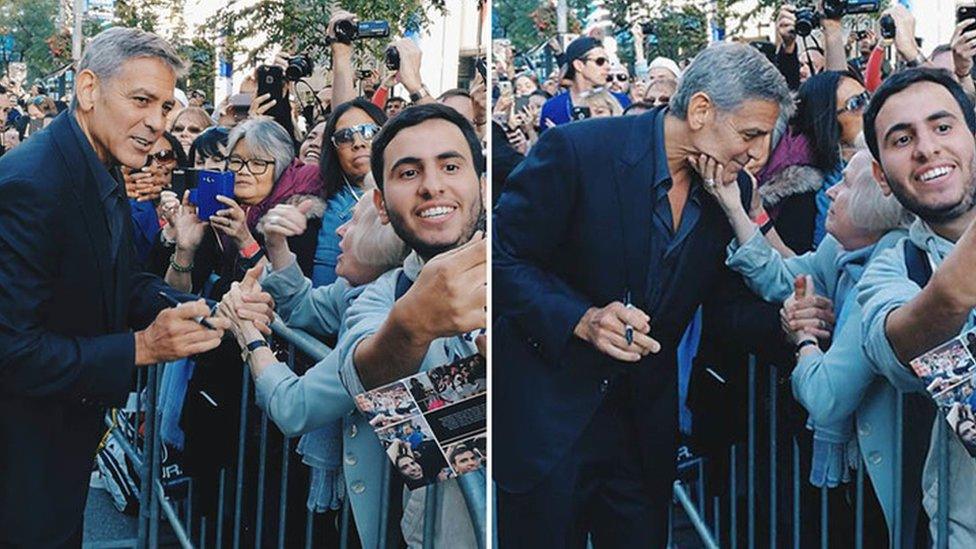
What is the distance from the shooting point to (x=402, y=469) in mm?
2004

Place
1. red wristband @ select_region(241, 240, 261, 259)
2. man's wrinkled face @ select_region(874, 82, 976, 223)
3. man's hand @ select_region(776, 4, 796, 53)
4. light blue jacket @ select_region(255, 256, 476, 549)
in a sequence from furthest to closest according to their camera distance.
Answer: man's hand @ select_region(776, 4, 796, 53)
red wristband @ select_region(241, 240, 261, 259)
light blue jacket @ select_region(255, 256, 476, 549)
man's wrinkled face @ select_region(874, 82, 976, 223)

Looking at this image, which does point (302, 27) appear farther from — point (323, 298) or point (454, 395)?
point (454, 395)

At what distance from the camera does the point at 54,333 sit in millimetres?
2188

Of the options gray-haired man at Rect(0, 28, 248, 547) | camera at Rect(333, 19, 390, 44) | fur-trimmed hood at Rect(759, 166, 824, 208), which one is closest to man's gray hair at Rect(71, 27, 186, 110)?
gray-haired man at Rect(0, 28, 248, 547)

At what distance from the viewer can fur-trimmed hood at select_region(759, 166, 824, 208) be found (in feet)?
9.13

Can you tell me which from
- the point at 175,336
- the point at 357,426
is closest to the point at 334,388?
the point at 357,426

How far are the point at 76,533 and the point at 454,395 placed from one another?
93cm

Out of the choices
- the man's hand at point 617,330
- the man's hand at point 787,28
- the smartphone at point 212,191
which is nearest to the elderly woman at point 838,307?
the man's hand at point 617,330

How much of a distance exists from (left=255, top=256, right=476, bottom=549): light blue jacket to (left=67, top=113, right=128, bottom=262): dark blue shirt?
16.8 inches

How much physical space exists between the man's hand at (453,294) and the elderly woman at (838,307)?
554 millimetres

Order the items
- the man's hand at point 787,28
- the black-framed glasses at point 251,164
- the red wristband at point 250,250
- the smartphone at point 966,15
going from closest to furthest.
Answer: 1. the smartphone at point 966,15
2. the red wristband at point 250,250
3. the black-framed glasses at point 251,164
4. the man's hand at point 787,28

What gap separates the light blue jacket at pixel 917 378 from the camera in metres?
1.83

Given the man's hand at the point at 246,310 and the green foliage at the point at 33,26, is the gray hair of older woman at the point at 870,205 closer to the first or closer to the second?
the man's hand at the point at 246,310

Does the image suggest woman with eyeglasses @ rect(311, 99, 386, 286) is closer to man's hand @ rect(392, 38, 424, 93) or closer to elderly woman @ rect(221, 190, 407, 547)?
elderly woman @ rect(221, 190, 407, 547)
